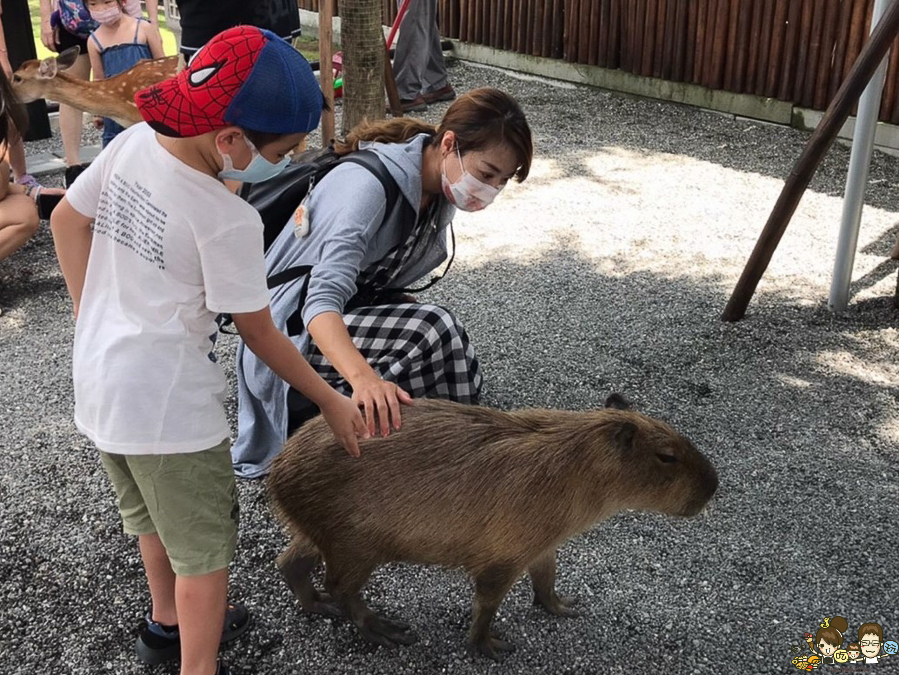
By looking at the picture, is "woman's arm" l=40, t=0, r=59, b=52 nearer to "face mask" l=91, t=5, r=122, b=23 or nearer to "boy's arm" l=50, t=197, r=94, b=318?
"face mask" l=91, t=5, r=122, b=23

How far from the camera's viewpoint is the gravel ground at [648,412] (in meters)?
2.46

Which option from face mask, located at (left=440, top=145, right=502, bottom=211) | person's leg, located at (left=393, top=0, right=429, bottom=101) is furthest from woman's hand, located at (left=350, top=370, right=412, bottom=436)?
person's leg, located at (left=393, top=0, right=429, bottom=101)

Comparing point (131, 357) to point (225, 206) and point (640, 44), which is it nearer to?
point (225, 206)

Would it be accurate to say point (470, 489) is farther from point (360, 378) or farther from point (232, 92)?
point (232, 92)

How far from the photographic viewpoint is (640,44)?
830cm

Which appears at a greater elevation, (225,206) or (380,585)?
(225,206)

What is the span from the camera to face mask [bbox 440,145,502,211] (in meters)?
2.76

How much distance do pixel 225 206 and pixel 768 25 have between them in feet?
21.9

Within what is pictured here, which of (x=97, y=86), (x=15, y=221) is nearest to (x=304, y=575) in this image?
(x=15, y=221)

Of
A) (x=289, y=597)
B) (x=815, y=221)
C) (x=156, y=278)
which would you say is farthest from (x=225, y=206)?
(x=815, y=221)

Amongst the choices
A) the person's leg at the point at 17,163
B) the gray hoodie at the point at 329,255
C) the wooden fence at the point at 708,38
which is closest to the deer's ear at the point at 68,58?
the person's leg at the point at 17,163

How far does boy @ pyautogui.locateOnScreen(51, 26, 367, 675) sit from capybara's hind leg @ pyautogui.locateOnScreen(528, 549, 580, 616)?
29.4 inches

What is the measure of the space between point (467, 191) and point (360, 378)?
844 millimetres

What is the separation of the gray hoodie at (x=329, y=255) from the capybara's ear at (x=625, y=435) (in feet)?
2.57
